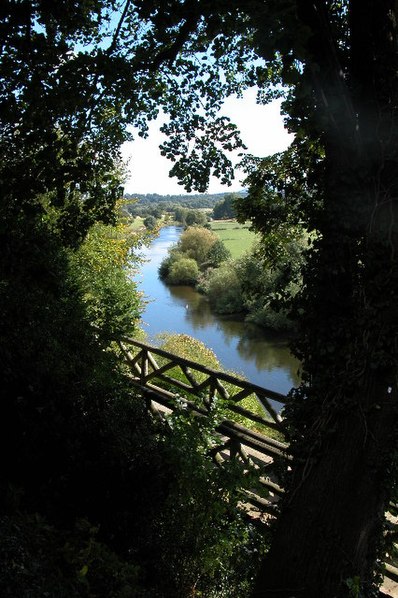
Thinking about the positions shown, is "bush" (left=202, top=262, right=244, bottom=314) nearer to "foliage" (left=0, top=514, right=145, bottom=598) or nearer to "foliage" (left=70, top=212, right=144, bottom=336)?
"foliage" (left=70, top=212, right=144, bottom=336)

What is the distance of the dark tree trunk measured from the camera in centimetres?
273

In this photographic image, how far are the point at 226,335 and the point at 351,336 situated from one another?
21817 millimetres

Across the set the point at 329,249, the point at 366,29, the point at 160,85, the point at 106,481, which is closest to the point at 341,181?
the point at 329,249

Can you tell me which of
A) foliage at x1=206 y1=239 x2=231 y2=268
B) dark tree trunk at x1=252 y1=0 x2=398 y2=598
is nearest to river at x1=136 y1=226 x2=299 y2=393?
foliage at x1=206 y1=239 x2=231 y2=268

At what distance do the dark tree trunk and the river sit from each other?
11330 millimetres

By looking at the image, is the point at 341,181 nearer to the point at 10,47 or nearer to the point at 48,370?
the point at 10,47

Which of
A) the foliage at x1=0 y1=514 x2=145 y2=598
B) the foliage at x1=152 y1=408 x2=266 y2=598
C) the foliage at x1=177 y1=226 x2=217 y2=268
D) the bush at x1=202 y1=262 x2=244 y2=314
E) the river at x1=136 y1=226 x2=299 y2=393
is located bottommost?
the river at x1=136 y1=226 x2=299 y2=393

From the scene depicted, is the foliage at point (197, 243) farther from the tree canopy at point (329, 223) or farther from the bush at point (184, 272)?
the tree canopy at point (329, 223)

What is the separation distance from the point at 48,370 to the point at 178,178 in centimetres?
208

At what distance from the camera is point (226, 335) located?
80.6 feet

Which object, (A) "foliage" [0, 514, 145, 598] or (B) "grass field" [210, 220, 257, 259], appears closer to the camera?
(A) "foliage" [0, 514, 145, 598]

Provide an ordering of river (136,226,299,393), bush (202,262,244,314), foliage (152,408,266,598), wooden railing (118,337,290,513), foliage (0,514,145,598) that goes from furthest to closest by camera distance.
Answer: bush (202,262,244,314)
river (136,226,299,393)
wooden railing (118,337,290,513)
foliage (152,408,266,598)
foliage (0,514,145,598)

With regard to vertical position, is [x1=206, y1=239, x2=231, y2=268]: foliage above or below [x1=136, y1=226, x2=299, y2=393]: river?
above

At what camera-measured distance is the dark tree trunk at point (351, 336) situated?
107 inches
